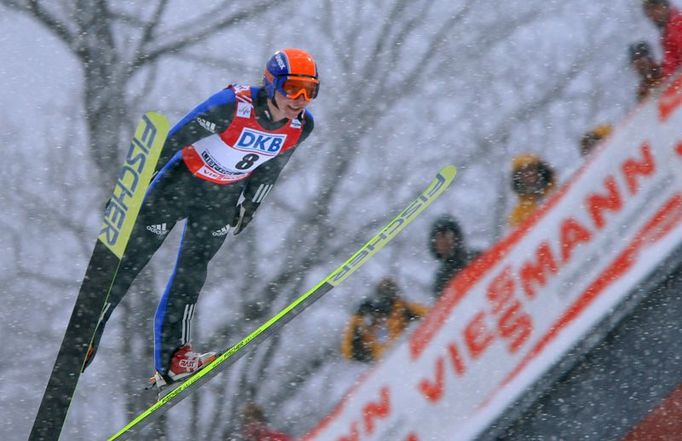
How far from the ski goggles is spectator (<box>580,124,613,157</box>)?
335 cm

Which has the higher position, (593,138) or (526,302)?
(593,138)

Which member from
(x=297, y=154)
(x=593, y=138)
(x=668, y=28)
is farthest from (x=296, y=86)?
(x=668, y=28)

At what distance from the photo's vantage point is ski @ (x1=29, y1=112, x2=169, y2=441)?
3760mm

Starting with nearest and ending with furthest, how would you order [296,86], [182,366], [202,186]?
1. [296,86]
2. [202,186]
3. [182,366]

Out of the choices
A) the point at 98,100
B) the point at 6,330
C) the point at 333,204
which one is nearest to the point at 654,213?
the point at 333,204

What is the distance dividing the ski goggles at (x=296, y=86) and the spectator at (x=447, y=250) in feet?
9.69

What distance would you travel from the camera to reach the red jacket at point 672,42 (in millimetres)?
7001

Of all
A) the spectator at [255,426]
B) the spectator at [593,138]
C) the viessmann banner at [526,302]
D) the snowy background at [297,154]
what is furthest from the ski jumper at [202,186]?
the spectator at [593,138]

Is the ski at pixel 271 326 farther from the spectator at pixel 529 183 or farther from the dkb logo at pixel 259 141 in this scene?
the spectator at pixel 529 183

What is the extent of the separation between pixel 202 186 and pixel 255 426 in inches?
113

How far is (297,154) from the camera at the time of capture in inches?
305

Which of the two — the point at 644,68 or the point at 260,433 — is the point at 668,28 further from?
the point at 260,433

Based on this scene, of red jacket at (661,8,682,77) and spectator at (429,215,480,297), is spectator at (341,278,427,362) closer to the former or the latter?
spectator at (429,215,480,297)

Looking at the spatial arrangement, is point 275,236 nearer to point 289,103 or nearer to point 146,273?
point 146,273
